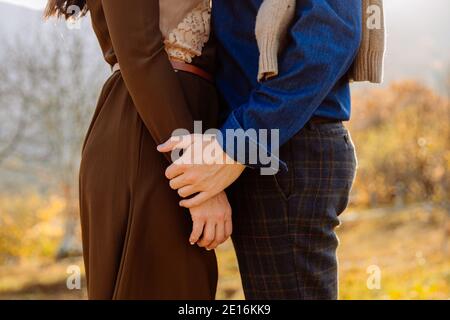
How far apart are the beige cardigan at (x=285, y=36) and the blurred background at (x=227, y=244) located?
14.2ft

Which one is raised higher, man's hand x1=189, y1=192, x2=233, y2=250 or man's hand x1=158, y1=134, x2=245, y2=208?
man's hand x1=158, y1=134, x2=245, y2=208

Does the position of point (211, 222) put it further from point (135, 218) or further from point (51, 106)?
point (51, 106)

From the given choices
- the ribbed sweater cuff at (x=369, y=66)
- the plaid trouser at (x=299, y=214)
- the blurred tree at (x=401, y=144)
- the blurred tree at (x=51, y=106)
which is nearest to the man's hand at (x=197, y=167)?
the plaid trouser at (x=299, y=214)

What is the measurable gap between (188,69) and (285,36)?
0.25 metres

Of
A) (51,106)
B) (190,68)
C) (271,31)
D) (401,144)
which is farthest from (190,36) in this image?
(401,144)

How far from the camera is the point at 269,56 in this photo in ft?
4.37

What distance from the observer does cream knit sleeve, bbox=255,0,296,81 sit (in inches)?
52.5

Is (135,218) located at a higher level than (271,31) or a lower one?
lower

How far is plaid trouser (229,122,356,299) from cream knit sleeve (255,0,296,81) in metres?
0.18

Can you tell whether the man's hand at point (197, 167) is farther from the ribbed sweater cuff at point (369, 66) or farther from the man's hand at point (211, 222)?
the ribbed sweater cuff at point (369, 66)

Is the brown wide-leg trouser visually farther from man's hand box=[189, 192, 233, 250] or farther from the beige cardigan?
the beige cardigan

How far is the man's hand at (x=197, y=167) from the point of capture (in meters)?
1.36

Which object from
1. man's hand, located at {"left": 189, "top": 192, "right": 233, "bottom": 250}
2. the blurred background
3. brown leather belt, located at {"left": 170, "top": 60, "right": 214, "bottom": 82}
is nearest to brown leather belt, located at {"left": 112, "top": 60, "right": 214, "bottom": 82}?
brown leather belt, located at {"left": 170, "top": 60, "right": 214, "bottom": 82}
